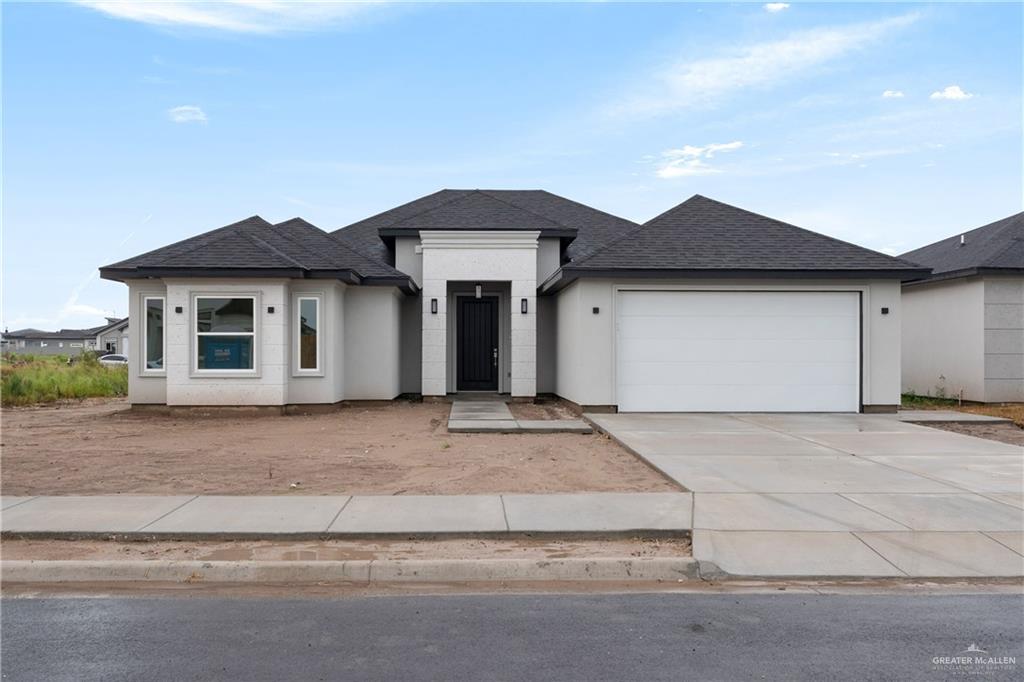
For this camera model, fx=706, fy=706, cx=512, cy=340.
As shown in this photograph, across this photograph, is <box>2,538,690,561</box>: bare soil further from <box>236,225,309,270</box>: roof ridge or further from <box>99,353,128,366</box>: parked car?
<box>99,353,128,366</box>: parked car

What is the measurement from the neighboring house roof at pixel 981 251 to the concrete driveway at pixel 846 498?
7274 mm

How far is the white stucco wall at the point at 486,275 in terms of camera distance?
17906 millimetres

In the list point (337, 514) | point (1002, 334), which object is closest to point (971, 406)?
point (1002, 334)

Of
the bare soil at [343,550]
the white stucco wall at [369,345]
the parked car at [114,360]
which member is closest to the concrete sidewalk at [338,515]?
the bare soil at [343,550]

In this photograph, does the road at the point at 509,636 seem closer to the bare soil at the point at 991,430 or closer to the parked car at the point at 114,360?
the bare soil at the point at 991,430

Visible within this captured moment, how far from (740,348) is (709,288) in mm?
1472

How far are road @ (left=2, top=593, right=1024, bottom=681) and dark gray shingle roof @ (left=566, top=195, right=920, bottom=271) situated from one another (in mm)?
10391

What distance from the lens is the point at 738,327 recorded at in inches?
605

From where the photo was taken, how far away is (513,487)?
27.4 feet

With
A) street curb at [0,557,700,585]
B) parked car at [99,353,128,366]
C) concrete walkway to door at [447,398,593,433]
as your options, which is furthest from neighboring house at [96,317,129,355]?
street curb at [0,557,700,585]

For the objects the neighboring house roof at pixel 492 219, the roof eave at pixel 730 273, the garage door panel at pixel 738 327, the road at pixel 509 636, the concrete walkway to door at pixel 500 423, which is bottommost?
the road at pixel 509 636

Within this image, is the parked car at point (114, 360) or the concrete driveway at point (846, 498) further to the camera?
the parked car at point (114, 360)

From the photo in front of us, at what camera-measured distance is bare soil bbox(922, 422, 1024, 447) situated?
12.4 metres

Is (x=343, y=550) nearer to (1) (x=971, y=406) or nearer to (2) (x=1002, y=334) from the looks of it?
(1) (x=971, y=406)
